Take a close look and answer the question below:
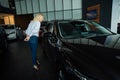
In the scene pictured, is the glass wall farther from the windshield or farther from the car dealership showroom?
the windshield

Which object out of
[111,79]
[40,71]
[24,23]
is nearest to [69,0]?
[24,23]

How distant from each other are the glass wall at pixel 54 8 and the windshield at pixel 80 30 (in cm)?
1016

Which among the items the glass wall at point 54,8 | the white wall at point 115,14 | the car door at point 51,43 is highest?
the glass wall at point 54,8

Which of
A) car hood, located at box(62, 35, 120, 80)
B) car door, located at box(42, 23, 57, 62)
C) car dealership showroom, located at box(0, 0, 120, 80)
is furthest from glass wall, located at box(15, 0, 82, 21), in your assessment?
car hood, located at box(62, 35, 120, 80)

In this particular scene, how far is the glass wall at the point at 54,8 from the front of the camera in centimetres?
1373

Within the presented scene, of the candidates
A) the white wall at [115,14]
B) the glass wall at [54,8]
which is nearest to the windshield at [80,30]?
the white wall at [115,14]

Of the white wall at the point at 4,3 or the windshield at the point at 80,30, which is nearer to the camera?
the windshield at the point at 80,30

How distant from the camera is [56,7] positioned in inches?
587

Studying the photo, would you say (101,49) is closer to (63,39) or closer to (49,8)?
(63,39)

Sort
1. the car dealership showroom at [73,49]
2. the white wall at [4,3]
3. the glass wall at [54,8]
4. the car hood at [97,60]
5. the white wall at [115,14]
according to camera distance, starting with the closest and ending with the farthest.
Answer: the car hood at [97,60], the car dealership showroom at [73,49], the white wall at [115,14], the glass wall at [54,8], the white wall at [4,3]

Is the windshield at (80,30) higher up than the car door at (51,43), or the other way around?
the windshield at (80,30)

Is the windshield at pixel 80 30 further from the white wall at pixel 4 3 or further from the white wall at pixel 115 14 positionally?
the white wall at pixel 4 3

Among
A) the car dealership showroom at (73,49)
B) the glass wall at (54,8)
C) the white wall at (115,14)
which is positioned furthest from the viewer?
the glass wall at (54,8)

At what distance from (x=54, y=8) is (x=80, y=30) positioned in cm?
1260
